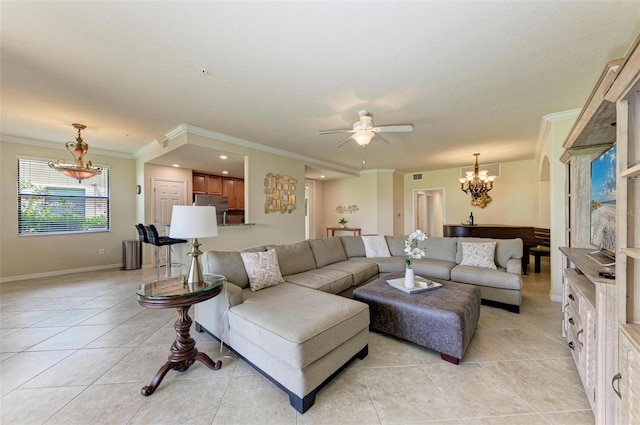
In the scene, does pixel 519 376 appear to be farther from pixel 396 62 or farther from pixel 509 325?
pixel 396 62

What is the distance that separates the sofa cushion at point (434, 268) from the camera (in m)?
3.51

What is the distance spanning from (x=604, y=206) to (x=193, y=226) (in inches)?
125

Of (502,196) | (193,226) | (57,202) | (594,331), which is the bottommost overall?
(594,331)

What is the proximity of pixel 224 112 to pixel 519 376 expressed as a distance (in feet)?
13.3

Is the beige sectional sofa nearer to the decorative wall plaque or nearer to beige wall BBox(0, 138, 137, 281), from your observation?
the decorative wall plaque

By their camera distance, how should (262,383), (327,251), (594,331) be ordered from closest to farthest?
(594,331)
(262,383)
(327,251)

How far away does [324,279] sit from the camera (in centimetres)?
297

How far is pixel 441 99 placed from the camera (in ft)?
9.55

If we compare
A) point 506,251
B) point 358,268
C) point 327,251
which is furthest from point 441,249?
point 327,251

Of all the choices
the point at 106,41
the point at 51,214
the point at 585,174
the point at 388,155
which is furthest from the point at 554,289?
the point at 51,214

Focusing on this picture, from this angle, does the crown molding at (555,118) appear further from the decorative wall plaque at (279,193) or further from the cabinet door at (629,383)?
the decorative wall plaque at (279,193)

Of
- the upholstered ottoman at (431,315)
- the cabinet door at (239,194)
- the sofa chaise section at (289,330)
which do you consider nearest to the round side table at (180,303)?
the sofa chaise section at (289,330)

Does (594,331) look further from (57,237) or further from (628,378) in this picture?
(57,237)

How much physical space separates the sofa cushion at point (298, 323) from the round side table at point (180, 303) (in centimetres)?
31
